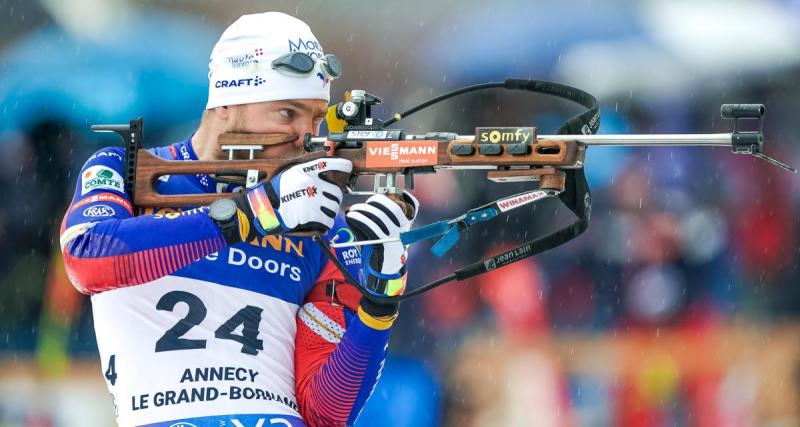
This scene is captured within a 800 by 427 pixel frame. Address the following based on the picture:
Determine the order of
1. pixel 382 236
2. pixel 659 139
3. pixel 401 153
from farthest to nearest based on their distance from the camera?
1. pixel 401 153
2. pixel 382 236
3. pixel 659 139

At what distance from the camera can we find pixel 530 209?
18.6ft

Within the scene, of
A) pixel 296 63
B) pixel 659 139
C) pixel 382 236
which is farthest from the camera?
pixel 296 63

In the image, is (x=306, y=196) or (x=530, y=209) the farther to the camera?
(x=530, y=209)

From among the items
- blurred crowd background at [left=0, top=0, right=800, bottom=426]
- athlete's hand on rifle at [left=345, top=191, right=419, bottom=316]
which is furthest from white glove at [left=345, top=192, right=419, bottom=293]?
blurred crowd background at [left=0, top=0, right=800, bottom=426]

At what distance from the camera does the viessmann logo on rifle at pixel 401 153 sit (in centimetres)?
296

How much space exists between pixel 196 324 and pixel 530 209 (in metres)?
2.92

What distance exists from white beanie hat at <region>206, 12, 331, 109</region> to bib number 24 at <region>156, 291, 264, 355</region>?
60cm

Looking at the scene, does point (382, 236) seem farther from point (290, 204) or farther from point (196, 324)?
point (196, 324)

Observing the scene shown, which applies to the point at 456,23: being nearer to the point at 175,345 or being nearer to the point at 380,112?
the point at 380,112

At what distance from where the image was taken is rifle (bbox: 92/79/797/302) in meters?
2.86

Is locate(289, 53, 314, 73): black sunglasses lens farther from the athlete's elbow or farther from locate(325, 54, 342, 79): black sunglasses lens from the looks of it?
the athlete's elbow

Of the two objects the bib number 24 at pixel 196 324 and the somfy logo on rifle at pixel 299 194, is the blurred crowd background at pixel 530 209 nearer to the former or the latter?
the bib number 24 at pixel 196 324

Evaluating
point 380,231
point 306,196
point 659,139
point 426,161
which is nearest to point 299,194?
point 306,196

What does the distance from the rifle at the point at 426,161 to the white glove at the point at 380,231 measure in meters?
0.04
